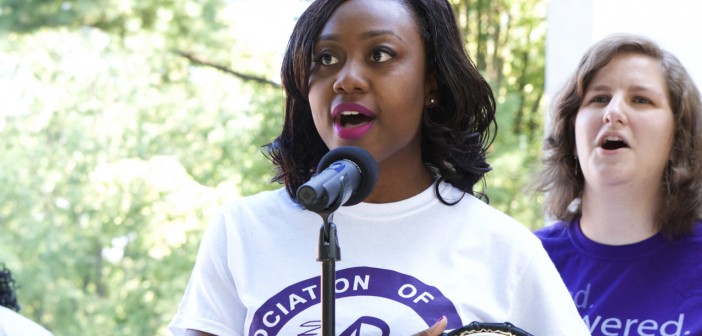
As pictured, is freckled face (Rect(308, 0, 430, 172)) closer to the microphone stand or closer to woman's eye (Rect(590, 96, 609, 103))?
the microphone stand

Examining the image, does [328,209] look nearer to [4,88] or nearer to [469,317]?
[469,317]

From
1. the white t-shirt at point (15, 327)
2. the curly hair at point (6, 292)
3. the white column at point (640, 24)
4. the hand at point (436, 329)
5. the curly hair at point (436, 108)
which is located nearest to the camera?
the hand at point (436, 329)

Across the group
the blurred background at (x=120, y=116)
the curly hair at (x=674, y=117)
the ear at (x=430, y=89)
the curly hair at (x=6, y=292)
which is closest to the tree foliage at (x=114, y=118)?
the blurred background at (x=120, y=116)

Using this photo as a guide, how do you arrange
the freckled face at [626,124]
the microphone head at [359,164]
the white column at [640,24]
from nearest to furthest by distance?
the microphone head at [359,164], the freckled face at [626,124], the white column at [640,24]

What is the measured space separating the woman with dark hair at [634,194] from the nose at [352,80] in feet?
3.12

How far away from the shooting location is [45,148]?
677 cm

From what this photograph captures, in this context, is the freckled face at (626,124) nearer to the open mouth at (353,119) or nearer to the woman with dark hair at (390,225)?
the woman with dark hair at (390,225)

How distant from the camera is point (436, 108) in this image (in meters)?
1.66

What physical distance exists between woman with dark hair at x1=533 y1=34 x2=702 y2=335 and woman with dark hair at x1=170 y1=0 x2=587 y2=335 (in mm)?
688

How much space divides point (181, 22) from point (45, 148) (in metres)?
1.27

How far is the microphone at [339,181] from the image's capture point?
3.66ft

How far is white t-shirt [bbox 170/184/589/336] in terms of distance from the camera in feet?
4.87

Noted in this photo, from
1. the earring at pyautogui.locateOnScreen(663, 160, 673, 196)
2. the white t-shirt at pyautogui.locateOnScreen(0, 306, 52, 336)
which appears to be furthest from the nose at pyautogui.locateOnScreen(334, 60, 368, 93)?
the earring at pyautogui.locateOnScreen(663, 160, 673, 196)

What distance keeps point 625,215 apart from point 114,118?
4.93 meters
